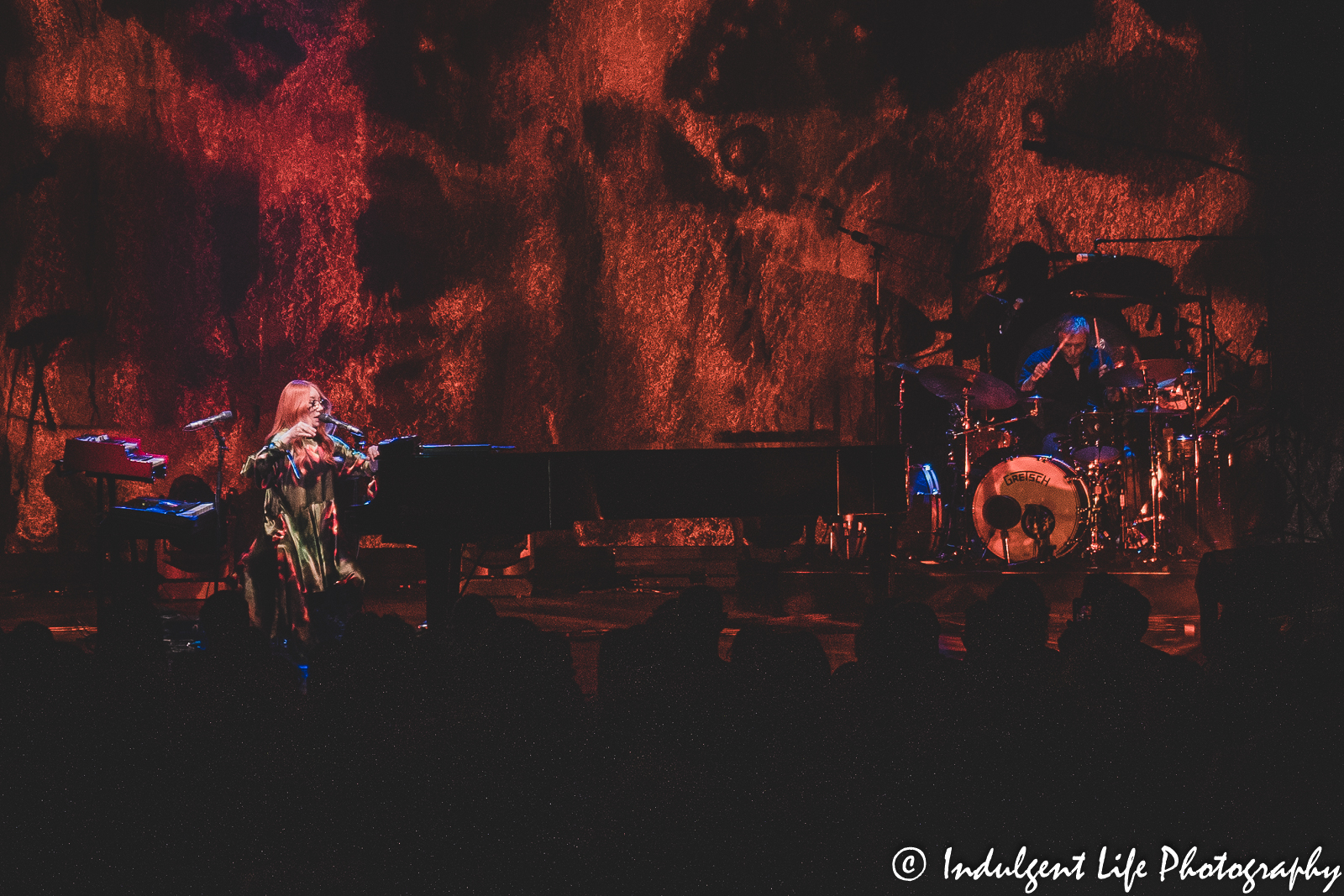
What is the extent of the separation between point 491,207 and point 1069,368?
15.6 ft

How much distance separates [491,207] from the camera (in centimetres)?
809

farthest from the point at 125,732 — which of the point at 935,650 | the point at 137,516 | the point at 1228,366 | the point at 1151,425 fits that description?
the point at 1228,366

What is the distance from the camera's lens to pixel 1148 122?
25.2 feet

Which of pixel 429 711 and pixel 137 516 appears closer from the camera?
pixel 429 711

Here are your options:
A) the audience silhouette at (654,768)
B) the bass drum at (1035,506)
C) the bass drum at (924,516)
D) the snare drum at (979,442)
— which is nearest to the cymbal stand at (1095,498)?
the bass drum at (1035,506)

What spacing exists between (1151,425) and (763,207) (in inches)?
137

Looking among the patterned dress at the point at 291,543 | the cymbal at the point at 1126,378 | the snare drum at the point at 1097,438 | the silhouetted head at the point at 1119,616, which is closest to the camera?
the silhouetted head at the point at 1119,616

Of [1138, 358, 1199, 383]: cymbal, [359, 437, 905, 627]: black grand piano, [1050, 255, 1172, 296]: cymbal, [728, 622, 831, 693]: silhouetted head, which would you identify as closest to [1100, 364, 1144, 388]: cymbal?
[1138, 358, 1199, 383]: cymbal

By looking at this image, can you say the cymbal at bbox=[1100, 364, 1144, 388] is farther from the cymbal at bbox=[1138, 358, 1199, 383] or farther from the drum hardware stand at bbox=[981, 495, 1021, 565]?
the drum hardware stand at bbox=[981, 495, 1021, 565]

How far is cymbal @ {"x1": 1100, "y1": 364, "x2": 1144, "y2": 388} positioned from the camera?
6.21 m

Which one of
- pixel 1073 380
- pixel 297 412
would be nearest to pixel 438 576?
pixel 297 412

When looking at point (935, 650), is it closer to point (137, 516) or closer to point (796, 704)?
point (796, 704)

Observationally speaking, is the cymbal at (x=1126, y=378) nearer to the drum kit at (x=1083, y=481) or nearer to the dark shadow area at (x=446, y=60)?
the drum kit at (x=1083, y=481)

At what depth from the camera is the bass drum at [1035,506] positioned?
5930 mm
